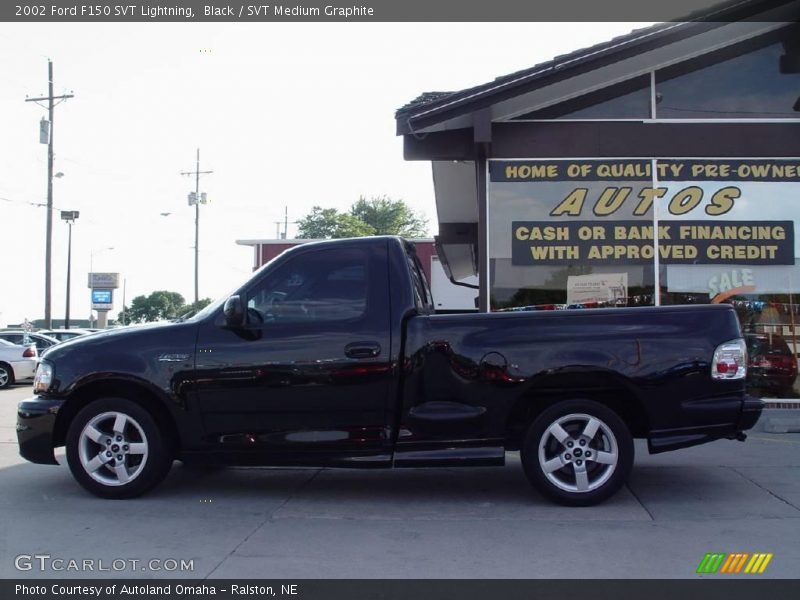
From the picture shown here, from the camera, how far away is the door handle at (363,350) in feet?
19.0

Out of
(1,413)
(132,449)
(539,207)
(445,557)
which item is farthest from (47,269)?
(445,557)

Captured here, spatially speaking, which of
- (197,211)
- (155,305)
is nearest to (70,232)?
(197,211)

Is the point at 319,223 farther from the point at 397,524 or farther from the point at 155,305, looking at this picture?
the point at 397,524

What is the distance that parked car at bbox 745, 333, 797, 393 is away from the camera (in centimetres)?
995

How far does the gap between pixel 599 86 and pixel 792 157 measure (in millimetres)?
2599

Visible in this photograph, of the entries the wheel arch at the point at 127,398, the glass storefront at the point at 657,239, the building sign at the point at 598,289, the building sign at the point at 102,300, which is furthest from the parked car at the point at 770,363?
the building sign at the point at 102,300

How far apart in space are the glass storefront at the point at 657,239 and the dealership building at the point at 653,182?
0.01 m

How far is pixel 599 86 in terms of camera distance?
10.3m

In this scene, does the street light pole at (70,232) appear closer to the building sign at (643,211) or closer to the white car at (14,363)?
the white car at (14,363)

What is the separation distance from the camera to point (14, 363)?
732 inches

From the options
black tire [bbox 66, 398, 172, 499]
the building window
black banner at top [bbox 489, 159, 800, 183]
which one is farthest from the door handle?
the building window

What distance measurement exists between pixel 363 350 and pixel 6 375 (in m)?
15.5

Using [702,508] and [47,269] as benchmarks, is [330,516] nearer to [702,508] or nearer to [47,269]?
[702,508]


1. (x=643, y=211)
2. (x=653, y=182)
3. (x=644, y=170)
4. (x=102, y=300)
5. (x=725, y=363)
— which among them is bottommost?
(x=725, y=363)
